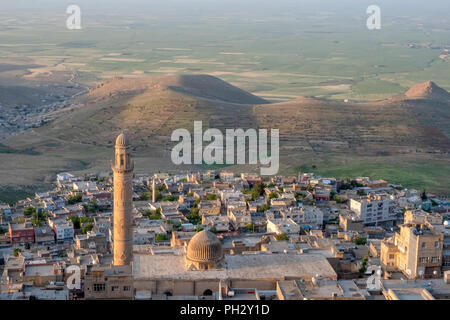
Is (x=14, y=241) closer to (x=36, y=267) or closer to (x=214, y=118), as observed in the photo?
(x=36, y=267)

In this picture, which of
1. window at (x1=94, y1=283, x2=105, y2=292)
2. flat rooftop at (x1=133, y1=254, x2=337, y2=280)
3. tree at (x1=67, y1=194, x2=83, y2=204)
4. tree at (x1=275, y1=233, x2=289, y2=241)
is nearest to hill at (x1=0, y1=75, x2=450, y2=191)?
tree at (x1=67, y1=194, x2=83, y2=204)

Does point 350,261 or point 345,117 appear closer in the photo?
point 350,261

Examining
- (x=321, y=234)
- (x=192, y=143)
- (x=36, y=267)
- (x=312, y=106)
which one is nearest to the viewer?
(x=36, y=267)

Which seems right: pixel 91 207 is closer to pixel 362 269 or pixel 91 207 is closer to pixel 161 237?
pixel 161 237

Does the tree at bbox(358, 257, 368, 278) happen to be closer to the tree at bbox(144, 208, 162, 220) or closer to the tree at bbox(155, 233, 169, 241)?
the tree at bbox(155, 233, 169, 241)

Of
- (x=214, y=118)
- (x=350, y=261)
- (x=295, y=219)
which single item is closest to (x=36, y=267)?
(x=350, y=261)

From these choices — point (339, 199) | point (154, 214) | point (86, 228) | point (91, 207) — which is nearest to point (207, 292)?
point (86, 228)

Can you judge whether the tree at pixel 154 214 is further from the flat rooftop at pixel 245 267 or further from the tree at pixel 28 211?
the flat rooftop at pixel 245 267
